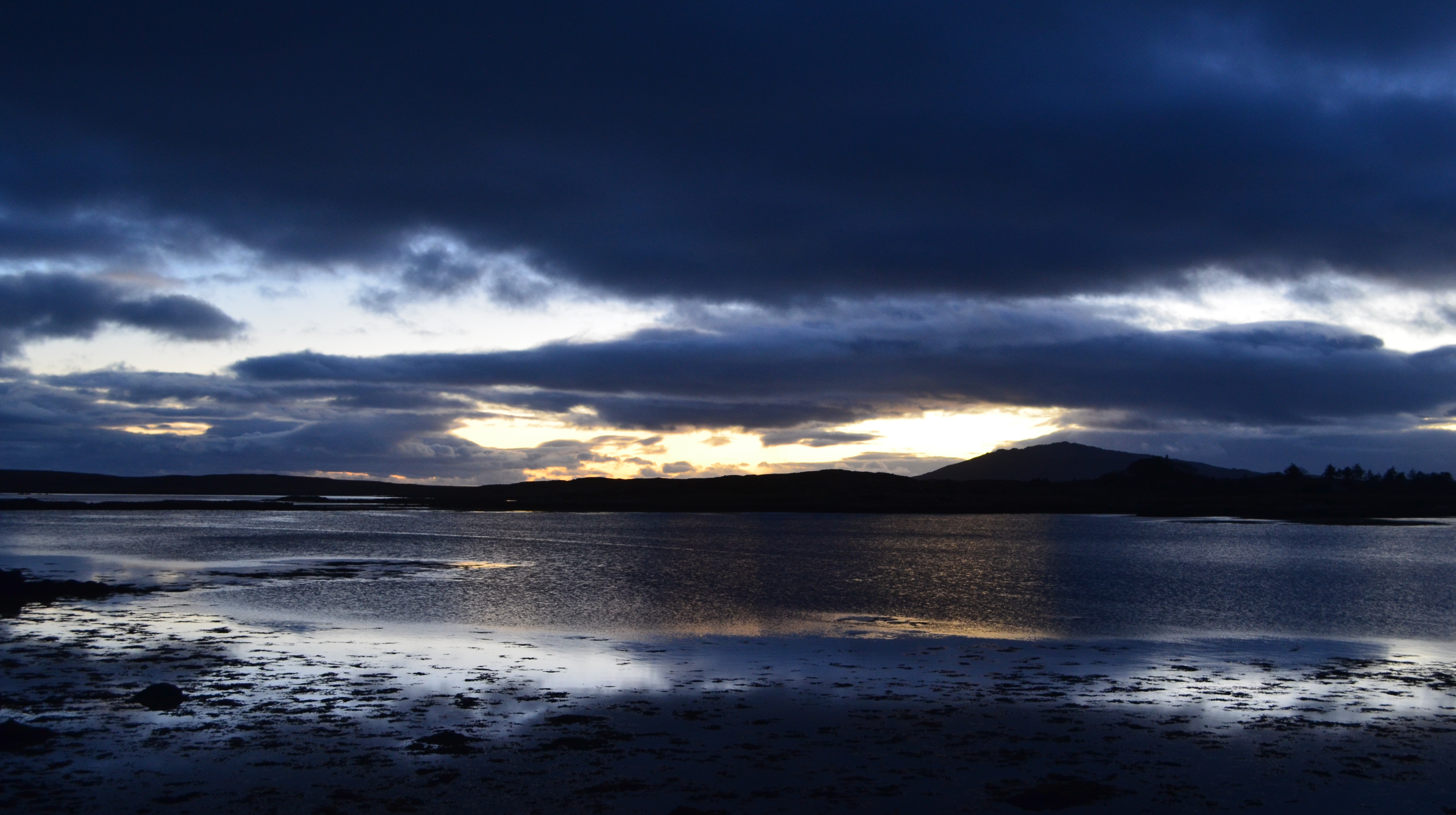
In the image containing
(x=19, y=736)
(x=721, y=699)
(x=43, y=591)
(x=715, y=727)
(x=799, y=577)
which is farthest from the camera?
(x=799, y=577)

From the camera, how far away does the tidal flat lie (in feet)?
39.4

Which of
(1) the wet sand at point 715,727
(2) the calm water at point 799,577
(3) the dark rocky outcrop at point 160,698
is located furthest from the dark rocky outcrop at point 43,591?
(3) the dark rocky outcrop at point 160,698

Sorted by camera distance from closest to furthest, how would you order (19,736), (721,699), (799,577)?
1. (19,736)
2. (721,699)
3. (799,577)

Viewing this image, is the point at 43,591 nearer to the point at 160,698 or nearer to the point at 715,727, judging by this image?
the point at 160,698

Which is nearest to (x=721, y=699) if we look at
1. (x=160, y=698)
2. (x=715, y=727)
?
(x=715, y=727)

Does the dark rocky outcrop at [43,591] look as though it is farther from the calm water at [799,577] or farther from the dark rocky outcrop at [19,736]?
the dark rocky outcrop at [19,736]

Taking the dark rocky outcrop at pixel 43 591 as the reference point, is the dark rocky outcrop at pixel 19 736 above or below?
above

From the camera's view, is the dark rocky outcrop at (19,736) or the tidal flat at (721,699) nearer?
the tidal flat at (721,699)

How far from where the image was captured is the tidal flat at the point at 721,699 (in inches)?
472

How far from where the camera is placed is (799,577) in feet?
150

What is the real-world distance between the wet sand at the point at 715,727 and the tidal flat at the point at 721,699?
73 millimetres

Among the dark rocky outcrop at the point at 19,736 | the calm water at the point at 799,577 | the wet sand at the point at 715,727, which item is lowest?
the calm water at the point at 799,577

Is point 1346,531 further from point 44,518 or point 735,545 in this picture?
point 44,518

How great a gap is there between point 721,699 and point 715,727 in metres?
2.26
